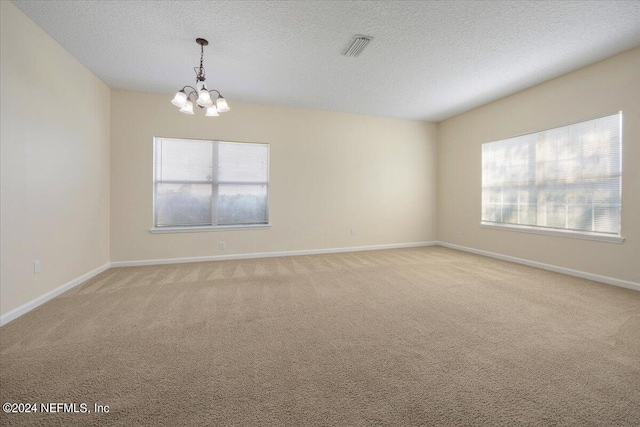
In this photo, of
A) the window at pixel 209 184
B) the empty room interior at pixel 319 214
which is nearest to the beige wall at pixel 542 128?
the empty room interior at pixel 319 214

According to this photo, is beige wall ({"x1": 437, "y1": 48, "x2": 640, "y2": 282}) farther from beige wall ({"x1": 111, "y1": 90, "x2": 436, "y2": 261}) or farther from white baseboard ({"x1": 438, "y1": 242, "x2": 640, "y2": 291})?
beige wall ({"x1": 111, "y1": 90, "x2": 436, "y2": 261})

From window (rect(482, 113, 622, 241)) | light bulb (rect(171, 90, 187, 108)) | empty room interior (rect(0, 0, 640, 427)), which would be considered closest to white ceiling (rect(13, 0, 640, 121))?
empty room interior (rect(0, 0, 640, 427))

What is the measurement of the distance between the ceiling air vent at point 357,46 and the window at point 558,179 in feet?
11.1

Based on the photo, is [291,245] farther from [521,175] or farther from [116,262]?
[521,175]

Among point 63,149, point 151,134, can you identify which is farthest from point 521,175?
point 63,149

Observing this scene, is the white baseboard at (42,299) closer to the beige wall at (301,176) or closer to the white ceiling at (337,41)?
the beige wall at (301,176)

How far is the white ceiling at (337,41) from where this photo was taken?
2430 millimetres

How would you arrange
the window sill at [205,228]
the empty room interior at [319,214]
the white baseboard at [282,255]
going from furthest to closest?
the window sill at [205,228] < the white baseboard at [282,255] < the empty room interior at [319,214]

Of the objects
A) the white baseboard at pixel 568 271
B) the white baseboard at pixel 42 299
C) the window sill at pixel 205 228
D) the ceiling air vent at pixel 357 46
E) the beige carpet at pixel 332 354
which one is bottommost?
the beige carpet at pixel 332 354

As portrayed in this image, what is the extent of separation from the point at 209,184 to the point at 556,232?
19.1 ft

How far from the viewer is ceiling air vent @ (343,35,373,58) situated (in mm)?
2846

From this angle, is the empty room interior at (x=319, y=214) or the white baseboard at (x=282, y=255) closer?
the empty room interior at (x=319, y=214)

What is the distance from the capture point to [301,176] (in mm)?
5148

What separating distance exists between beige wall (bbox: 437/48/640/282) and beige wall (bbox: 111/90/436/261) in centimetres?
57
